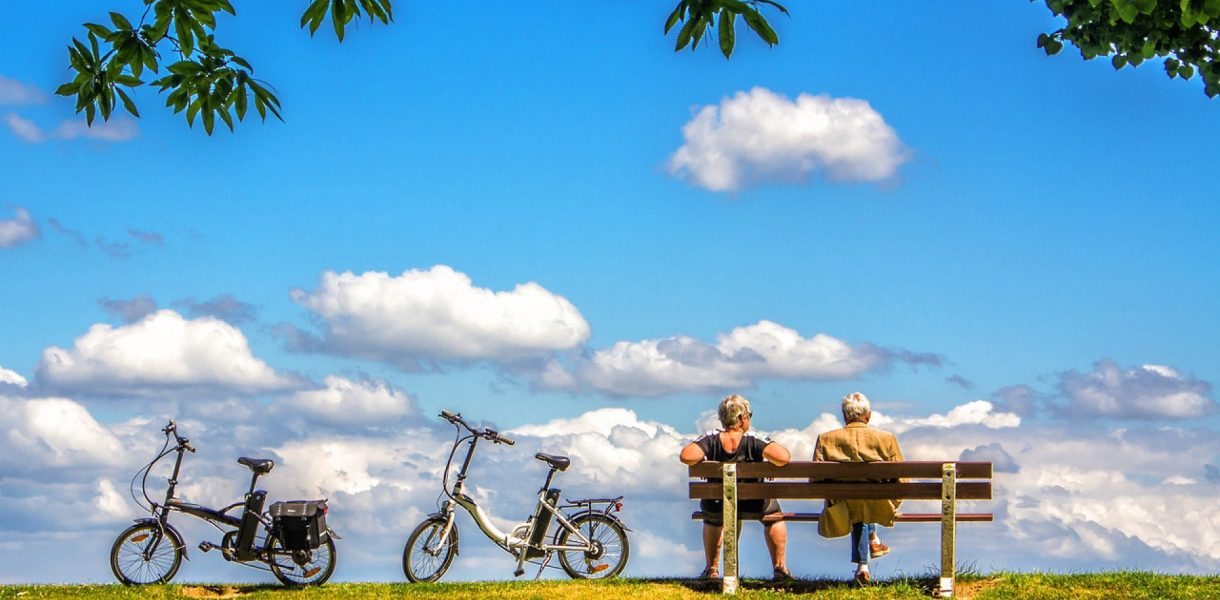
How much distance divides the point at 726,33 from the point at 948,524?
23.1 feet

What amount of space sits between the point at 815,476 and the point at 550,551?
352 centimetres

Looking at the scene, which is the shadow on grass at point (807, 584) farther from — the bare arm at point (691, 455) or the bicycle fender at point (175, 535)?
the bicycle fender at point (175, 535)

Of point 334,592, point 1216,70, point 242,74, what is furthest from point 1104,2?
point 334,592

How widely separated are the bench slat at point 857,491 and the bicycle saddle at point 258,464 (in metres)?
6.02

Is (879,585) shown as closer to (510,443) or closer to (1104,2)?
(510,443)

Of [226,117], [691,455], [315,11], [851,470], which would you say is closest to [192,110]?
[226,117]

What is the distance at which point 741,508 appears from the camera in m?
13.7

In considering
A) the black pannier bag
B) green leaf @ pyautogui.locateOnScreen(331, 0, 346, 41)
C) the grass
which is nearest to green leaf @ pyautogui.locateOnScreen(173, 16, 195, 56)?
green leaf @ pyautogui.locateOnScreen(331, 0, 346, 41)

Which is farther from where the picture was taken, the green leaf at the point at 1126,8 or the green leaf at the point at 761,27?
the green leaf at the point at 1126,8

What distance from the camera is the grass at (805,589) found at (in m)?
13.3

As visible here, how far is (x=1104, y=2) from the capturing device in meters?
13.5

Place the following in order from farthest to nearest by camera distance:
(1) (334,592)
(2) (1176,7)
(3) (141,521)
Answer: (3) (141,521), (1) (334,592), (2) (1176,7)

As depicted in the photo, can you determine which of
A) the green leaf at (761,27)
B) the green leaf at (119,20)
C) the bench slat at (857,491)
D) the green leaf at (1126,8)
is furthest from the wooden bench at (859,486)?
the green leaf at (119,20)

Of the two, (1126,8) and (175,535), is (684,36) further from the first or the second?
(175,535)
